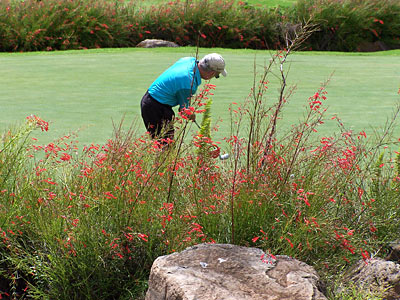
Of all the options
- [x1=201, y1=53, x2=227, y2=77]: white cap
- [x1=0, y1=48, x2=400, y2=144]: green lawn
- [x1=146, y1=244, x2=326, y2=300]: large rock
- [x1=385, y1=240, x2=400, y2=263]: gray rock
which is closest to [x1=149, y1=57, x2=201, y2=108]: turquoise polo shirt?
[x1=201, y1=53, x2=227, y2=77]: white cap

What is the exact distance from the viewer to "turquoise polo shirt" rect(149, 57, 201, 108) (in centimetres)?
620

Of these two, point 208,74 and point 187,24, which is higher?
point 187,24

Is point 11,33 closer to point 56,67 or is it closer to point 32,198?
point 56,67

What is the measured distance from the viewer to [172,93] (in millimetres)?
6398

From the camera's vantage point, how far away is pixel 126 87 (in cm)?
1088

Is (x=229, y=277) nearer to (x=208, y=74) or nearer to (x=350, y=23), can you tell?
(x=208, y=74)

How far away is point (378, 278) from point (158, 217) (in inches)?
49.0

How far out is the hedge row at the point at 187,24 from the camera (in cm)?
1834

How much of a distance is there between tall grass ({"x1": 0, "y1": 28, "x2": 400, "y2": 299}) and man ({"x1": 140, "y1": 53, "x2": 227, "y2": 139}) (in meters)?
2.15

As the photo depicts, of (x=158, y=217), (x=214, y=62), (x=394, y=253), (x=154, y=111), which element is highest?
(x=214, y=62)

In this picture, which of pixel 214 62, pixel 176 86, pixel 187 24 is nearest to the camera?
pixel 214 62

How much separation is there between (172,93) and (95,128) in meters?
1.65

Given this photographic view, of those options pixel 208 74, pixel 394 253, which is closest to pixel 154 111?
pixel 208 74

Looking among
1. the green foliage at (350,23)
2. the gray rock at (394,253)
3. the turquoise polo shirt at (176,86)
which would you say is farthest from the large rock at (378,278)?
the green foliage at (350,23)
